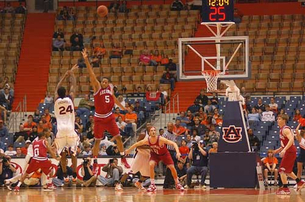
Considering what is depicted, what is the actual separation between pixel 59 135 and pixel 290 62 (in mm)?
14150

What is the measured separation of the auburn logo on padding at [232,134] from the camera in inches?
840

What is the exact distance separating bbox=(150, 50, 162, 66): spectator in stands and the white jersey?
42.6ft

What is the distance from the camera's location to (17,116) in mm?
29797

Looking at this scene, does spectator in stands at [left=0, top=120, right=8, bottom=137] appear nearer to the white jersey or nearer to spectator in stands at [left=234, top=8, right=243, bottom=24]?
the white jersey

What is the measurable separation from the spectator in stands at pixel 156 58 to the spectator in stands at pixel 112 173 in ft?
27.4

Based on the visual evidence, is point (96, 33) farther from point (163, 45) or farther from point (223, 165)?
point (223, 165)

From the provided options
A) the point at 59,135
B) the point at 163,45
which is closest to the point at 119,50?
the point at 163,45

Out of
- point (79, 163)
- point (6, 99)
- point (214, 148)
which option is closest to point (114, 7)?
point (6, 99)

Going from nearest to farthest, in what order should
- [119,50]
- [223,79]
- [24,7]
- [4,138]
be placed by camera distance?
[223,79], [4,138], [119,50], [24,7]

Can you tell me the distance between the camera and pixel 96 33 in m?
33.9

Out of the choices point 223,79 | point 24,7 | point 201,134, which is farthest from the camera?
point 24,7

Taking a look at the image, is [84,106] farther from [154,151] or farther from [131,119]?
[154,151]

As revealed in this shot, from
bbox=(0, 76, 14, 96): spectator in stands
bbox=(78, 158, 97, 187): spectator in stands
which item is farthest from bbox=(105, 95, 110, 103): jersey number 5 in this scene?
bbox=(0, 76, 14, 96): spectator in stands

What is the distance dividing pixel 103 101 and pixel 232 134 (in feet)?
15.1
